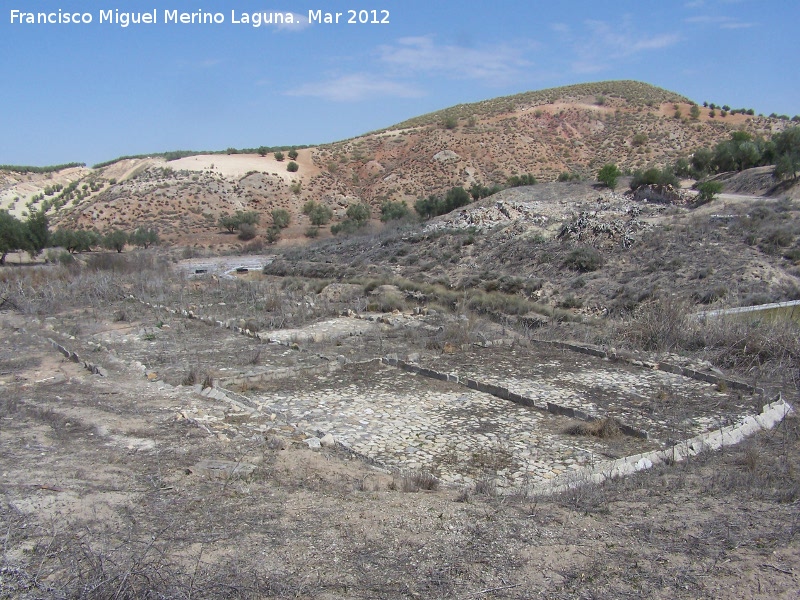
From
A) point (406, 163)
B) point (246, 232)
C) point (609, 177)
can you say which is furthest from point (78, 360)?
point (406, 163)

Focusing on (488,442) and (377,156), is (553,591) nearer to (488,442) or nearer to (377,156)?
(488,442)

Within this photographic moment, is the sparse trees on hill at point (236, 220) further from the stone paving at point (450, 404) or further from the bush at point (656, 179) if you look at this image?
the stone paving at point (450, 404)

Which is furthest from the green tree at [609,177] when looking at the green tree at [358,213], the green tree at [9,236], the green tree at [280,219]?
the green tree at [9,236]

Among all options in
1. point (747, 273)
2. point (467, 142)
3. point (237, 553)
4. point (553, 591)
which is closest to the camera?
point (553, 591)

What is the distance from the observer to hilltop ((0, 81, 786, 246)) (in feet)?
167

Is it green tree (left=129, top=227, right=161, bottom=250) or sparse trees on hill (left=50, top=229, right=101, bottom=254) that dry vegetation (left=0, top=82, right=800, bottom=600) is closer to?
sparse trees on hill (left=50, top=229, right=101, bottom=254)

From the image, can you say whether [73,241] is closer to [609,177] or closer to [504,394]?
[609,177]

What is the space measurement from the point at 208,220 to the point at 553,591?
47509 millimetres

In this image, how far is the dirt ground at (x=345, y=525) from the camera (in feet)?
13.9

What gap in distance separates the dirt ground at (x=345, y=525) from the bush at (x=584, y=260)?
14.6 metres

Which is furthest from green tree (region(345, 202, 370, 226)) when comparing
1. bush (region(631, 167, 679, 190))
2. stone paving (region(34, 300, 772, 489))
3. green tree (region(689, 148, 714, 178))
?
stone paving (region(34, 300, 772, 489))

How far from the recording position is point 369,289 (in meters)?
22.5

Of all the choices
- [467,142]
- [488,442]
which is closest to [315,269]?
[488,442]

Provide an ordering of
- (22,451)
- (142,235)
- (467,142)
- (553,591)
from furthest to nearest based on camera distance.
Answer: (467,142) → (142,235) → (22,451) → (553,591)
